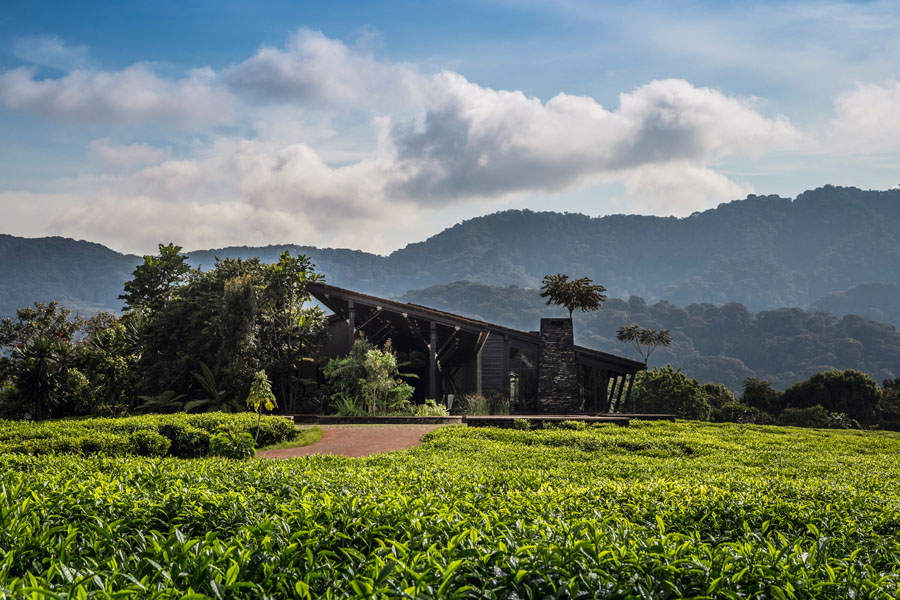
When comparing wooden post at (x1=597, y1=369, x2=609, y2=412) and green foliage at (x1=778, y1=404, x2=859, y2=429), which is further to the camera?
wooden post at (x1=597, y1=369, x2=609, y2=412)

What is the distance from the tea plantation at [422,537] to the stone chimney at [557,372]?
56.5 feet

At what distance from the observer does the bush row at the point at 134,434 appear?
9664 millimetres

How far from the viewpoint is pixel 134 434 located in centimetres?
1082

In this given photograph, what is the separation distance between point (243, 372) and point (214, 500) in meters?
15.6

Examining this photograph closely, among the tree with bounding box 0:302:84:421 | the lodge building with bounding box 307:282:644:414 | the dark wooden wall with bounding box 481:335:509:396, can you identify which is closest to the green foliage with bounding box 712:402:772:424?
the lodge building with bounding box 307:282:644:414

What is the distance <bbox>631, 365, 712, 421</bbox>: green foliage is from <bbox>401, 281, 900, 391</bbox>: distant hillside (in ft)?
309

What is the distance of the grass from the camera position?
44.9 ft

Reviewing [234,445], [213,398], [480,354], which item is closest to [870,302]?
[480,354]

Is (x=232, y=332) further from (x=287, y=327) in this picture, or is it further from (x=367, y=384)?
(x=367, y=384)

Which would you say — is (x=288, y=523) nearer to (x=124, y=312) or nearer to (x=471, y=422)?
(x=471, y=422)

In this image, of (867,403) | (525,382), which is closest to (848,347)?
(867,403)

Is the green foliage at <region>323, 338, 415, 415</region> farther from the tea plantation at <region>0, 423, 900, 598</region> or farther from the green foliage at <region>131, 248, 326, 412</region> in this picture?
the tea plantation at <region>0, 423, 900, 598</region>

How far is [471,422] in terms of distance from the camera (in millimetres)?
17875

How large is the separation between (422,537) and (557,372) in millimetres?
21413
